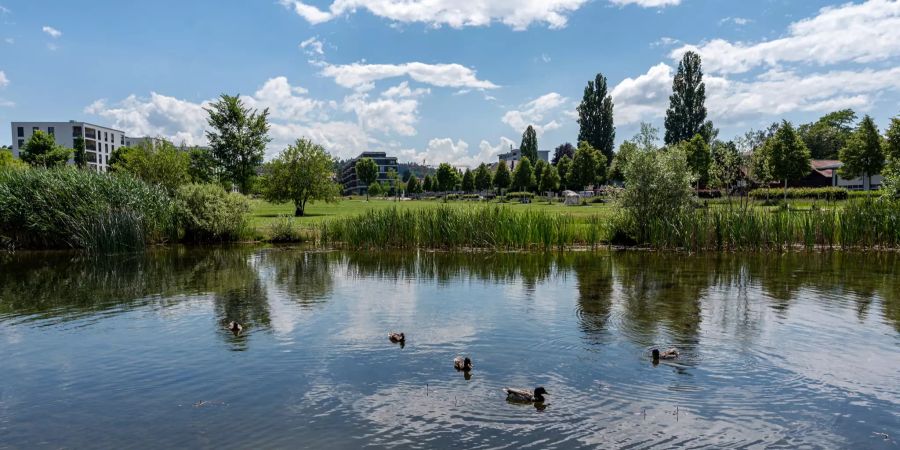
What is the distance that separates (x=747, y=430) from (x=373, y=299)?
10188 mm

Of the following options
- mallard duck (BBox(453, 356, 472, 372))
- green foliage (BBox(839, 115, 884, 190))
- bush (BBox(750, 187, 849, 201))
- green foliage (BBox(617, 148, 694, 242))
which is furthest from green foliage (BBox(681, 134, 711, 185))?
mallard duck (BBox(453, 356, 472, 372))

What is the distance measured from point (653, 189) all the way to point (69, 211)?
27000 millimetres

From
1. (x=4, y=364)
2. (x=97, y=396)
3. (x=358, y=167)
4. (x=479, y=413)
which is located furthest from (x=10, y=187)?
(x=358, y=167)

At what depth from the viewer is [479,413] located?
7789mm

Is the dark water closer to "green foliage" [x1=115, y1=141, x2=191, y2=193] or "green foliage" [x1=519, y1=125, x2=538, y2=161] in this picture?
"green foliage" [x1=115, y1=141, x2=191, y2=193]

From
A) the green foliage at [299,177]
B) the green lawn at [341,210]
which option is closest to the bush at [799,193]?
the green lawn at [341,210]

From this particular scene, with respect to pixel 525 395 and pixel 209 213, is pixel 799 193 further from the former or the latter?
pixel 525 395

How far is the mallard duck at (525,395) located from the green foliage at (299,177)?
40145mm

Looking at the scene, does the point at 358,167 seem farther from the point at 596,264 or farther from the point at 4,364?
the point at 4,364

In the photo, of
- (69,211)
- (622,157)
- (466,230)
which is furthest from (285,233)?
(622,157)

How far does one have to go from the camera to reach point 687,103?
89.0m

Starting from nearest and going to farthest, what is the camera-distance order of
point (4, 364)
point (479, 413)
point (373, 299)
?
point (479, 413) → point (4, 364) → point (373, 299)

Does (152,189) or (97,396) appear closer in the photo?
(97,396)

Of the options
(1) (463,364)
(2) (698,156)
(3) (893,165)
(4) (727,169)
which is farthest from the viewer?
(2) (698,156)
